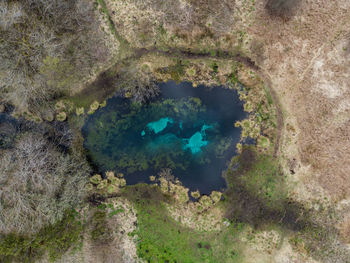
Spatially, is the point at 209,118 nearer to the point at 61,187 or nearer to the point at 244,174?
the point at 244,174

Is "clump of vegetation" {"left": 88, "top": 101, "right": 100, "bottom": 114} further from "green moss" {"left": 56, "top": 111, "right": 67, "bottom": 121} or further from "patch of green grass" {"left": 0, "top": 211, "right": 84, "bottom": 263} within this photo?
"patch of green grass" {"left": 0, "top": 211, "right": 84, "bottom": 263}

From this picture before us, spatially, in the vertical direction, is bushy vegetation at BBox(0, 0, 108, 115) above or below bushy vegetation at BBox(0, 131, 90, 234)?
above

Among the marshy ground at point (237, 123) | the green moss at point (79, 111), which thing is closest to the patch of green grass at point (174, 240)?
the marshy ground at point (237, 123)

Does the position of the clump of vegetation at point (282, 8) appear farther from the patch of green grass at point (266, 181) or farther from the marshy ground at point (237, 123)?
the patch of green grass at point (266, 181)

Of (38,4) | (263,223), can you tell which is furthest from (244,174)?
(38,4)

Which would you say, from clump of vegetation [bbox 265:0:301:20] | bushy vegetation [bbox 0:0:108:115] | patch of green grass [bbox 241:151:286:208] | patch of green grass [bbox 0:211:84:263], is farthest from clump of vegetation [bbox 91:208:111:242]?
clump of vegetation [bbox 265:0:301:20]

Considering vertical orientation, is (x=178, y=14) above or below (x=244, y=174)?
above
